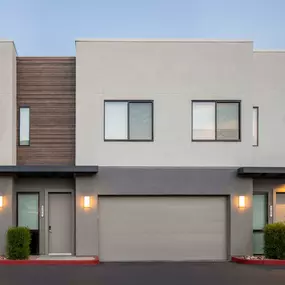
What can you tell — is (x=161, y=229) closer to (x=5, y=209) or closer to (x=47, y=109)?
(x=5, y=209)

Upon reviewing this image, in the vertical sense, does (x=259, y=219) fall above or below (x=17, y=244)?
above

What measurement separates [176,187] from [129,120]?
9.01 ft

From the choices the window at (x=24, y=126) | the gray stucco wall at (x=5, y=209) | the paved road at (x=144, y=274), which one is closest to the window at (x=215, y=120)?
the paved road at (x=144, y=274)

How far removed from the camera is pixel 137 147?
13.8m

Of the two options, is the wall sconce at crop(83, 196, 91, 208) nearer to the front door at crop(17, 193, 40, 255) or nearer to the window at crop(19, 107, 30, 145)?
the front door at crop(17, 193, 40, 255)

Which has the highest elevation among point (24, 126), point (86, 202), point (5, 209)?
point (24, 126)

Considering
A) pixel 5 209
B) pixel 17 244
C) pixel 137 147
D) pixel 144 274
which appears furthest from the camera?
pixel 137 147

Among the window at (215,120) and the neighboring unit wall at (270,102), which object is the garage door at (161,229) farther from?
the neighboring unit wall at (270,102)

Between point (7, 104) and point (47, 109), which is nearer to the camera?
point (7, 104)

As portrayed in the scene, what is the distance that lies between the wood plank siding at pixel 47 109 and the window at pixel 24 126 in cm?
12

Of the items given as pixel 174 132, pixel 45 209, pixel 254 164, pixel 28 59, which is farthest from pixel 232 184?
pixel 28 59

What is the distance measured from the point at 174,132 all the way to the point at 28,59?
5637 mm

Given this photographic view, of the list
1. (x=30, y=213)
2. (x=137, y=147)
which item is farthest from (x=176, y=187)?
(x=30, y=213)

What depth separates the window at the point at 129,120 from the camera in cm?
1384
